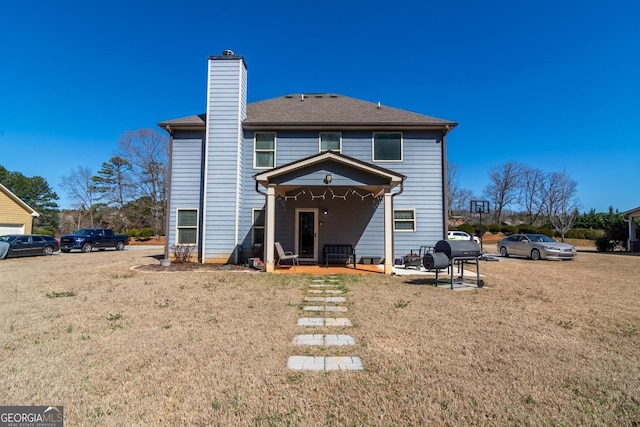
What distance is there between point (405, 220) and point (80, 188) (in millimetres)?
39925

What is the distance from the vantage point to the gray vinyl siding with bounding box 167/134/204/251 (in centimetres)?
1217

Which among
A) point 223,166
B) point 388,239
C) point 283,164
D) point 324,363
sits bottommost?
point 324,363

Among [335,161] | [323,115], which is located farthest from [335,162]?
[323,115]

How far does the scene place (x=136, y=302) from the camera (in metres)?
6.08

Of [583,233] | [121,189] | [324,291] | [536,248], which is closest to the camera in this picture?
[324,291]

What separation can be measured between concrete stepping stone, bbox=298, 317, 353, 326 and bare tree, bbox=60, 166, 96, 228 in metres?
41.2

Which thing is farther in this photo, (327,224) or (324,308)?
(327,224)

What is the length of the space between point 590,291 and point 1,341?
1076 cm

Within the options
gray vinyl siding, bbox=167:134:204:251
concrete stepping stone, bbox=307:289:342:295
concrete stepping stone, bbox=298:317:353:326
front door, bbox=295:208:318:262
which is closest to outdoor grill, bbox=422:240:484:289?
concrete stepping stone, bbox=307:289:342:295

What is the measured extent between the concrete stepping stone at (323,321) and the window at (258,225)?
24.5 feet

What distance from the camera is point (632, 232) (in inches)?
797

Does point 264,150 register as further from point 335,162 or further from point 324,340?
point 324,340

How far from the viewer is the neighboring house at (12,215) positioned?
21031 mm

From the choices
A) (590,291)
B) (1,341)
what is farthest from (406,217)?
(1,341)
